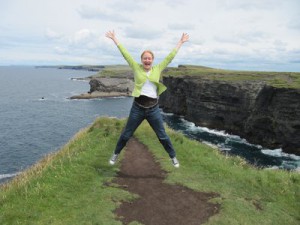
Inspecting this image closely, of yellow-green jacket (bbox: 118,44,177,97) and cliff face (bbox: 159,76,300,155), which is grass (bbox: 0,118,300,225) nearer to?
yellow-green jacket (bbox: 118,44,177,97)

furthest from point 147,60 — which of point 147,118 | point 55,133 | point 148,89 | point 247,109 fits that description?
point 247,109

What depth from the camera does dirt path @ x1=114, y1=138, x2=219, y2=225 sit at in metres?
9.62

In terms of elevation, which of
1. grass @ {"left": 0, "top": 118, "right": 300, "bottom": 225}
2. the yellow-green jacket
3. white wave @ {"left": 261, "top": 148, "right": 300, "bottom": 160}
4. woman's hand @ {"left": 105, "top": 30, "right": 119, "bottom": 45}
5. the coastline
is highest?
woman's hand @ {"left": 105, "top": 30, "right": 119, "bottom": 45}

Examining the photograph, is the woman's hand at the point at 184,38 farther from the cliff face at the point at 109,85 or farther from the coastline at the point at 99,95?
the cliff face at the point at 109,85

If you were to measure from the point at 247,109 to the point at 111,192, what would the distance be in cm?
7419

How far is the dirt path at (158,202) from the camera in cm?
962

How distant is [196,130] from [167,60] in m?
78.4

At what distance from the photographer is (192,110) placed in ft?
334

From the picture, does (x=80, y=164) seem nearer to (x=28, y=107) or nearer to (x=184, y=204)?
(x=184, y=204)

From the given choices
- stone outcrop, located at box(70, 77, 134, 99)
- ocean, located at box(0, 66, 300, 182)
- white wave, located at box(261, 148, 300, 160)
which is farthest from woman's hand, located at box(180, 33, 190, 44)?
stone outcrop, located at box(70, 77, 134, 99)

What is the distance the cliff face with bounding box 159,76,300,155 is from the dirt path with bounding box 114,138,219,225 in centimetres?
5842

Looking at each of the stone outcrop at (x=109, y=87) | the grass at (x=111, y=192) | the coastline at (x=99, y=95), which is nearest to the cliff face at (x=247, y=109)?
the coastline at (x=99, y=95)

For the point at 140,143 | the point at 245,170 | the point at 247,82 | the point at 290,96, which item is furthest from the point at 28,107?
the point at 245,170

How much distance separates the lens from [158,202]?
1073 cm
